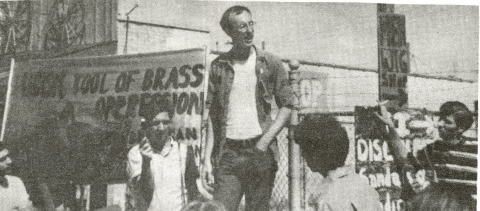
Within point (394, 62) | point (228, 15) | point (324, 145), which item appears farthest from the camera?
point (394, 62)

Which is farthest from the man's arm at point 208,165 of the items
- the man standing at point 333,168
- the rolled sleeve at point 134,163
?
the man standing at point 333,168

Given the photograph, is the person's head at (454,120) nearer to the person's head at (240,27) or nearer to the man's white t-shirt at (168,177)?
the person's head at (240,27)

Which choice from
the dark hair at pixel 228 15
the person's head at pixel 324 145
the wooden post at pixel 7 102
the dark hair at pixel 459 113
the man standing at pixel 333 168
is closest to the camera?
the man standing at pixel 333 168

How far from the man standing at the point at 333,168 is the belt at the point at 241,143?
87cm

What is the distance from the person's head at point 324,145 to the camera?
1.79 meters

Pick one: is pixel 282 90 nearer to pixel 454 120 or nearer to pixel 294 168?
pixel 294 168

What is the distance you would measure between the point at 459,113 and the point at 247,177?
106cm

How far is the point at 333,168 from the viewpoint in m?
1.79

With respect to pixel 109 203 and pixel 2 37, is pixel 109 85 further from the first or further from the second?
pixel 2 37

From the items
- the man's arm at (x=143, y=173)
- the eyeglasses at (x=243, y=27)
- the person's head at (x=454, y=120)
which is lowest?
the man's arm at (x=143, y=173)

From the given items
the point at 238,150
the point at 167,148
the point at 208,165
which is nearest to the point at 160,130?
the point at 167,148

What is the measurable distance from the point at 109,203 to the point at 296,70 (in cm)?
135

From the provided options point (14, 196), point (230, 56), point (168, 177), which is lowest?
point (14, 196)

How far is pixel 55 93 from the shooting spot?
11.2 ft
